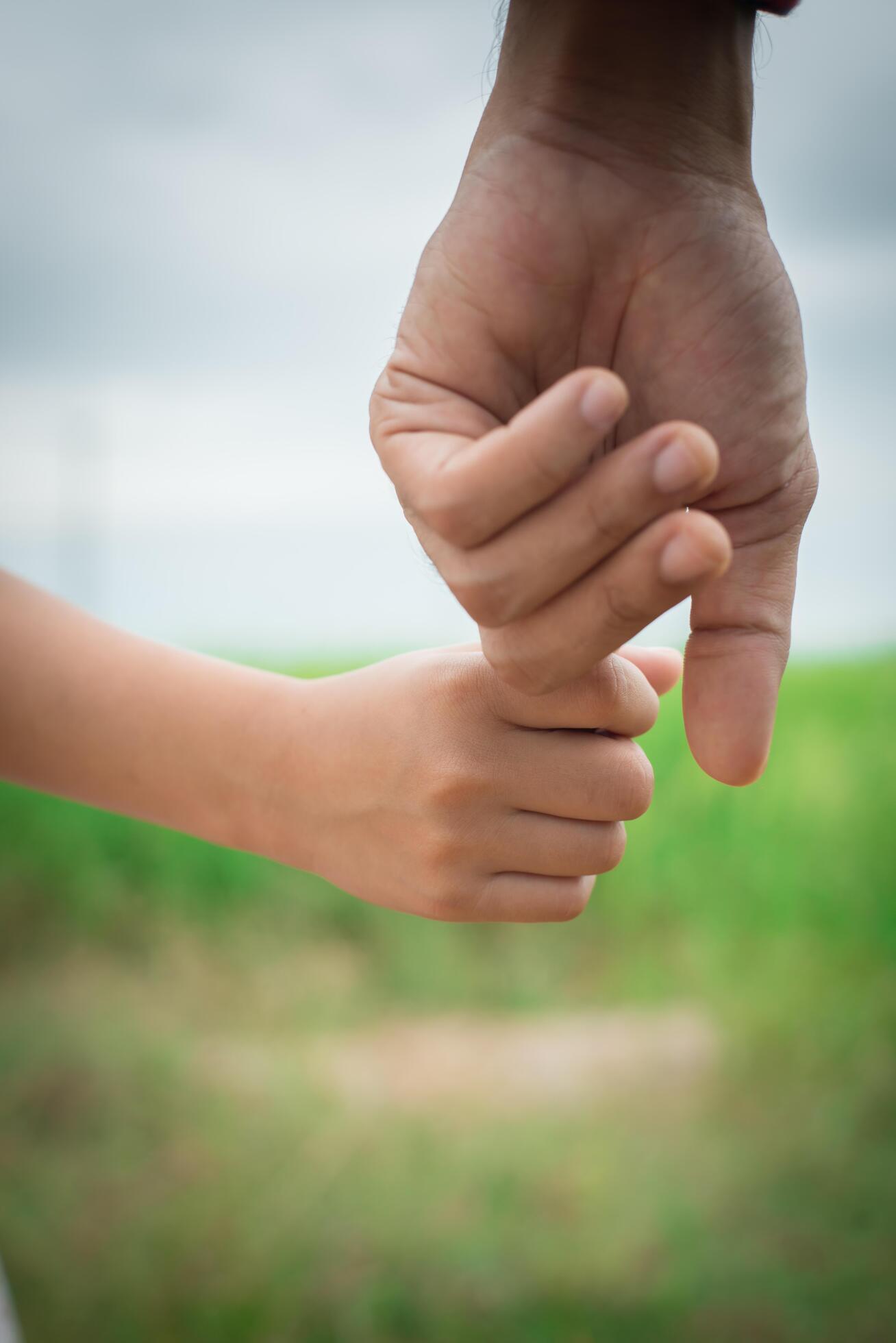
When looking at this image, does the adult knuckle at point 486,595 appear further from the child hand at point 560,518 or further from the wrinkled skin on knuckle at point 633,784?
the wrinkled skin on knuckle at point 633,784

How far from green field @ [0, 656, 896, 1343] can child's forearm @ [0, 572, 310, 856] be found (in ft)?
3.72

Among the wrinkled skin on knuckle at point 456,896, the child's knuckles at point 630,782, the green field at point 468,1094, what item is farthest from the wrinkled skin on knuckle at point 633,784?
the green field at point 468,1094

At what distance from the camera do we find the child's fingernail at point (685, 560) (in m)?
0.41

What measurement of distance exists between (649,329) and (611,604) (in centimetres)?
15

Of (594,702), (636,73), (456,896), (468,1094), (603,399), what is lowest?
(468,1094)

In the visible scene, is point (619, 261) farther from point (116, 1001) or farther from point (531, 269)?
point (116, 1001)

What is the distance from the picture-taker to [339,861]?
2.49ft

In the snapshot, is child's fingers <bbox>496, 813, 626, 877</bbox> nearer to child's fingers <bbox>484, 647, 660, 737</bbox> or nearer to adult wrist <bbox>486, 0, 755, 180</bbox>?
child's fingers <bbox>484, 647, 660, 737</bbox>

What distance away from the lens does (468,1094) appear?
1.92 metres

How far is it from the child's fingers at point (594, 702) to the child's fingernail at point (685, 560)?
0.64ft

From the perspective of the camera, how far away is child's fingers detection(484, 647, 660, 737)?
62 cm

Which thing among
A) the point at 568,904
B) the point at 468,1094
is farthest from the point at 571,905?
the point at 468,1094

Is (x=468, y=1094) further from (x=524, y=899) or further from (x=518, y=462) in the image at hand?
(x=518, y=462)

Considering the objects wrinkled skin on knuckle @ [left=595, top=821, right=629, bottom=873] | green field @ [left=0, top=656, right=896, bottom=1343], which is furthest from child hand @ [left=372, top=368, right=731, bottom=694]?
green field @ [left=0, top=656, right=896, bottom=1343]
